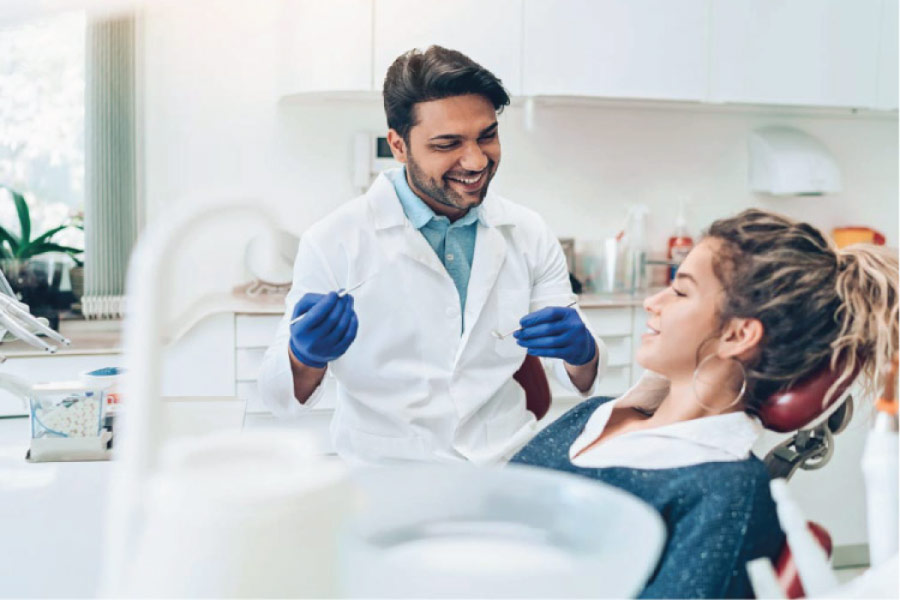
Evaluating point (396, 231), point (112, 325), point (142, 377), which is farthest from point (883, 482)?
point (112, 325)

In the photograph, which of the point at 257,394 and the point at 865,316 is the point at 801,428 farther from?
the point at 257,394

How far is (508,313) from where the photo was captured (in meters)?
1.57

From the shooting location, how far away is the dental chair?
0.92 metres

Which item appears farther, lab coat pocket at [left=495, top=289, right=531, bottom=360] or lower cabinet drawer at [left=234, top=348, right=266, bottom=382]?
lower cabinet drawer at [left=234, top=348, right=266, bottom=382]

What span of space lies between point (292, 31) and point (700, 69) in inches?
52.9

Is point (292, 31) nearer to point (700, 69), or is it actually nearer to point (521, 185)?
point (521, 185)

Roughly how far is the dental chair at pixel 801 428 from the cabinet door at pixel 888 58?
244 centimetres

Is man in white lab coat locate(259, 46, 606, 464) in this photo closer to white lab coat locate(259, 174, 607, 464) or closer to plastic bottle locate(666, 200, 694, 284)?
white lab coat locate(259, 174, 607, 464)

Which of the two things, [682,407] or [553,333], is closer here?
[682,407]

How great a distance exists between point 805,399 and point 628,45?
2195 millimetres

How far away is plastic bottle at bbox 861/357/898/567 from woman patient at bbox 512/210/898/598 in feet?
0.37

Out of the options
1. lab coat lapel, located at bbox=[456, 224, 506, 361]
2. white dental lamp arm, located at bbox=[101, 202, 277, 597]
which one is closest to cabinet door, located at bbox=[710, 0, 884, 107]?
lab coat lapel, located at bbox=[456, 224, 506, 361]

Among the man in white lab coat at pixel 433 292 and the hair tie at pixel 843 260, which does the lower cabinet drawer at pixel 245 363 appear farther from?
the hair tie at pixel 843 260

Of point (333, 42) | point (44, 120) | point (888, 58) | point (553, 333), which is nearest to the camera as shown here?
point (553, 333)
